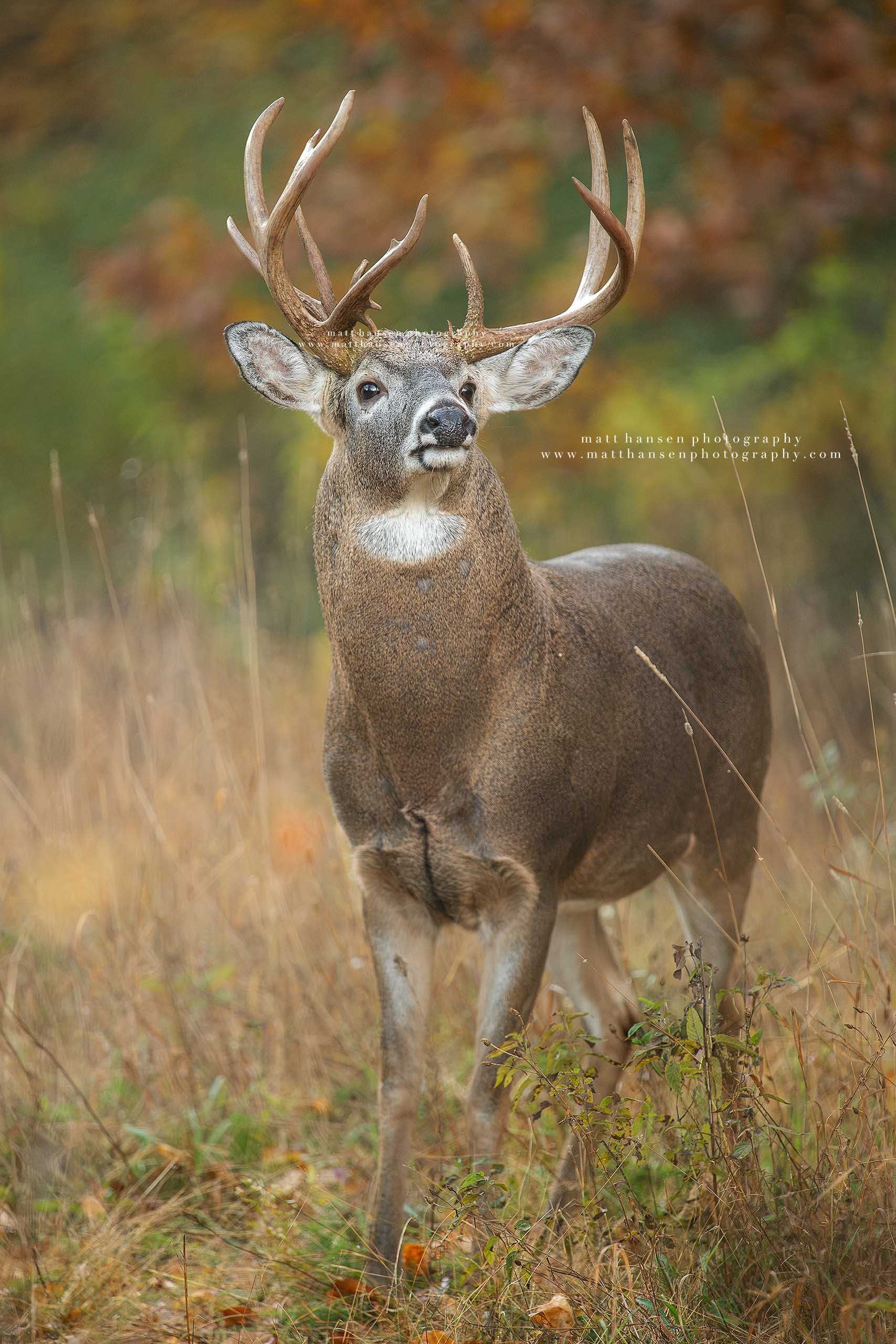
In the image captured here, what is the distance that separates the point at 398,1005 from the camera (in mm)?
3857

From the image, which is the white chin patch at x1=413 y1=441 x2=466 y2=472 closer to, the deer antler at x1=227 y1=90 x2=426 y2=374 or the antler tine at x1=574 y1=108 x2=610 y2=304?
the deer antler at x1=227 y1=90 x2=426 y2=374

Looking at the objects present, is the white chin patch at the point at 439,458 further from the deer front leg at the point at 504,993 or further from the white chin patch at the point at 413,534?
the deer front leg at the point at 504,993

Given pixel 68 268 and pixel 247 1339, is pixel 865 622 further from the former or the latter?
pixel 68 268

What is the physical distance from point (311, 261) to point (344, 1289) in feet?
8.39

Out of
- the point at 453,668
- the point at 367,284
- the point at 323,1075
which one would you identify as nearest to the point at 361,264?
the point at 367,284

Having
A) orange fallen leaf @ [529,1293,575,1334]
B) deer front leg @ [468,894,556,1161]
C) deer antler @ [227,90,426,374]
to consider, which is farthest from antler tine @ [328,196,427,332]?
orange fallen leaf @ [529,1293,575,1334]

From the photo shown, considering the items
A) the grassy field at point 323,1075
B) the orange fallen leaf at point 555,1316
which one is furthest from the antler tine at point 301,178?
the orange fallen leaf at point 555,1316

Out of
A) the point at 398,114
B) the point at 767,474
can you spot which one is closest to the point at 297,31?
the point at 398,114

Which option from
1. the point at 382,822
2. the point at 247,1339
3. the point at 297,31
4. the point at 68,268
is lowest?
the point at 247,1339

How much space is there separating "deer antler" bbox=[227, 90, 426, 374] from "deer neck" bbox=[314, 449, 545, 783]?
33 centimetres

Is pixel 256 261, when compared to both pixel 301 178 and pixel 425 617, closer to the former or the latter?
pixel 301 178

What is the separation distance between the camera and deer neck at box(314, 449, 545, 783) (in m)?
3.63

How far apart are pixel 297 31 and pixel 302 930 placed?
769 centimetres

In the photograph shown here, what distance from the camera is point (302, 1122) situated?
4.71 meters
